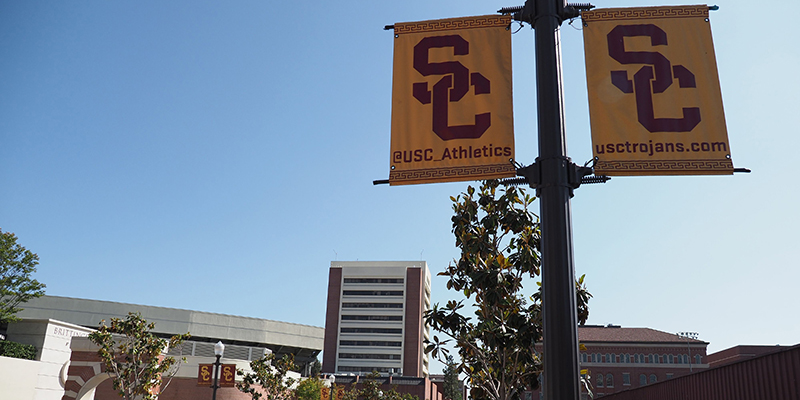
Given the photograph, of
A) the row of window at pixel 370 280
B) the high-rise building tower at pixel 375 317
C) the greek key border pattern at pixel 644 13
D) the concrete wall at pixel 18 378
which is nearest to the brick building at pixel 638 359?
the high-rise building tower at pixel 375 317

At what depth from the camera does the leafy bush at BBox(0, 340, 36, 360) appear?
24925mm

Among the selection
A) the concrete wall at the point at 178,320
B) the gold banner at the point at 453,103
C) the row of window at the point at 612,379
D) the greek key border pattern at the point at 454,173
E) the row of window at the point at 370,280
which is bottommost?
the row of window at the point at 612,379

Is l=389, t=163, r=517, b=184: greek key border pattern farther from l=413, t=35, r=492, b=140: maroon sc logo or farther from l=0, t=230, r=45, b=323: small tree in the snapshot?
l=0, t=230, r=45, b=323: small tree

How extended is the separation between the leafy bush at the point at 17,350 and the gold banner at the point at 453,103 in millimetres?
26663

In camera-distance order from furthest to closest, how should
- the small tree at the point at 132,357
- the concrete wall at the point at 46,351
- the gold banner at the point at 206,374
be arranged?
the gold banner at the point at 206,374
the concrete wall at the point at 46,351
the small tree at the point at 132,357

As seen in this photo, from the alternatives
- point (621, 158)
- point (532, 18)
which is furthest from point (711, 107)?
point (532, 18)

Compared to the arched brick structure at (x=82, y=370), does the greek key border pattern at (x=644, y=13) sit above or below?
above

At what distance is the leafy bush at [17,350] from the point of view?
24925 millimetres

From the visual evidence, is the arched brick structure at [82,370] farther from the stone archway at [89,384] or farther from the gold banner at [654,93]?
the gold banner at [654,93]

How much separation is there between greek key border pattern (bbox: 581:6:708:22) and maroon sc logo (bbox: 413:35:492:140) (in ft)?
3.83

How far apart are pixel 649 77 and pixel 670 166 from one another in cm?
83

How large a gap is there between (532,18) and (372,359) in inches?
5240

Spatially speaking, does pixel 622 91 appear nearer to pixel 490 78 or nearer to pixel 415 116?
pixel 490 78

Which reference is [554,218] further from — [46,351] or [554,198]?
[46,351]
